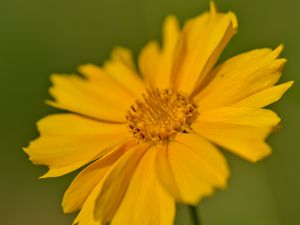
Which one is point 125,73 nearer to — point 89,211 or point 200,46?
point 200,46

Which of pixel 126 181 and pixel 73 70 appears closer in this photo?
pixel 126 181

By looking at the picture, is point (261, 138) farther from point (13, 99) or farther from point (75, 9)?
point (75, 9)

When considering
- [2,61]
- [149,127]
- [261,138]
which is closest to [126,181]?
[149,127]

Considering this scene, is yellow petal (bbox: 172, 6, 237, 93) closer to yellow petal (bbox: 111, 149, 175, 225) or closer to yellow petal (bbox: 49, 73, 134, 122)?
yellow petal (bbox: 49, 73, 134, 122)

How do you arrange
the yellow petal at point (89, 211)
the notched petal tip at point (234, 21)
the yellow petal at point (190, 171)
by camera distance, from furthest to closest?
1. the notched petal tip at point (234, 21)
2. the yellow petal at point (89, 211)
3. the yellow petal at point (190, 171)

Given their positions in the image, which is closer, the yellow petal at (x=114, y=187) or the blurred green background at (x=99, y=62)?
the yellow petal at (x=114, y=187)

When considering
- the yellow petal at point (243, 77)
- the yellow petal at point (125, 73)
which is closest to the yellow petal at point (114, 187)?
the yellow petal at point (243, 77)

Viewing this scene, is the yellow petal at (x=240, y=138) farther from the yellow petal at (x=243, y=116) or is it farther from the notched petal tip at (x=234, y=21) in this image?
the notched petal tip at (x=234, y=21)

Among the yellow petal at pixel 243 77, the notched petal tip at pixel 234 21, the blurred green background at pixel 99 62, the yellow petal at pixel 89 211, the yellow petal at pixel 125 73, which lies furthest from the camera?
the blurred green background at pixel 99 62
